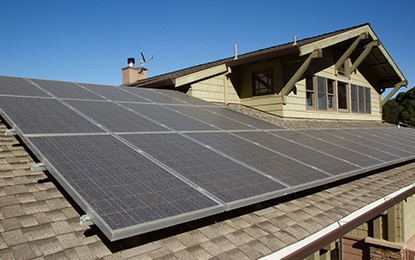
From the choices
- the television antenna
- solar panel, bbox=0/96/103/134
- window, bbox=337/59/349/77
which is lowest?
solar panel, bbox=0/96/103/134

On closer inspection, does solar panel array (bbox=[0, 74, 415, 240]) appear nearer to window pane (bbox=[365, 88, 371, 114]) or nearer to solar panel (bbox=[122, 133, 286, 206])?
solar panel (bbox=[122, 133, 286, 206])

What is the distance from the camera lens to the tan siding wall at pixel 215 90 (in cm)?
1009

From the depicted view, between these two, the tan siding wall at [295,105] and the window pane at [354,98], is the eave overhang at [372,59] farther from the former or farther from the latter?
the tan siding wall at [295,105]

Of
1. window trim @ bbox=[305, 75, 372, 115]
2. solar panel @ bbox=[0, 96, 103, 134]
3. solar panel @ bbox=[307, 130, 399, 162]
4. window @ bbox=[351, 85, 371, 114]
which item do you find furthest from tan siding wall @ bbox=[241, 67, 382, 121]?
solar panel @ bbox=[0, 96, 103, 134]

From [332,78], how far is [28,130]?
40.4 ft

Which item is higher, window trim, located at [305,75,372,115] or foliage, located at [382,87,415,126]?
window trim, located at [305,75,372,115]

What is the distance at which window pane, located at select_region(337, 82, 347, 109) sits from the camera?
47.0 feet

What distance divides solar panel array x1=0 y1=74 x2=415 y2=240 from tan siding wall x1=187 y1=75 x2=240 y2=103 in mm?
2361

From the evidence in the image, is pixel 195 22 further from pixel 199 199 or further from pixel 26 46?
pixel 199 199

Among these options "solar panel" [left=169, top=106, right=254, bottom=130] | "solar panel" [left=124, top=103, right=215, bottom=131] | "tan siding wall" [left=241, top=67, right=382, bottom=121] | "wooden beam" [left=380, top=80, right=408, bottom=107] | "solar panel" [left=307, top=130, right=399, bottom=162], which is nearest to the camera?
"solar panel" [left=124, top=103, right=215, bottom=131]

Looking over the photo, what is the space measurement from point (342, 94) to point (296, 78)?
5.21 meters

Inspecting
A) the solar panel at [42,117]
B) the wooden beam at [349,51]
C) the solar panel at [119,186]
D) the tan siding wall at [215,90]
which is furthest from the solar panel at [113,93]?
the wooden beam at [349,51]

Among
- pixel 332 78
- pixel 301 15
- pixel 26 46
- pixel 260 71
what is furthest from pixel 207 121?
pixel 301 15

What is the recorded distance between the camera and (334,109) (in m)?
13.6
